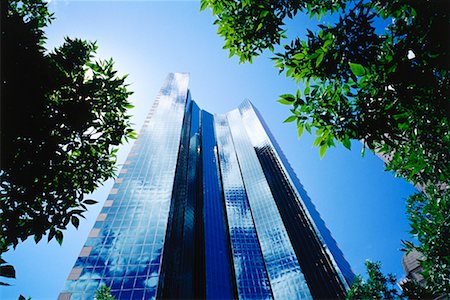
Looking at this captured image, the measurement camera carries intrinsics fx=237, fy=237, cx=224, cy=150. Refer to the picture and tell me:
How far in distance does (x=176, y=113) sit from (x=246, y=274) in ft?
221

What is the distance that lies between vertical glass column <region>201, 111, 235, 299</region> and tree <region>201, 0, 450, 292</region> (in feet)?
299

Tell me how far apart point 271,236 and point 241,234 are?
1351cm

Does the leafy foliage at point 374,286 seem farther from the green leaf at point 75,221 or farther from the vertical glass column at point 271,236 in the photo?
the vertical glass column at point 271,236

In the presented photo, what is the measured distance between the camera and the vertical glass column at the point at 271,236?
7075 centimetres

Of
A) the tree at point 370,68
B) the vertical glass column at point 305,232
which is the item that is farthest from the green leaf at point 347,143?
the vertical glass column at point 305,232

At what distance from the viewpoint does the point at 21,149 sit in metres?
5.21

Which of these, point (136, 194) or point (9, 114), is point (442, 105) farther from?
point (136, 194)

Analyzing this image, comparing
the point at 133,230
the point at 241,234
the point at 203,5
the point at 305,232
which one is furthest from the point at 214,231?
the point at 203,5

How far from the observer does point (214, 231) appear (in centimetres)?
10394

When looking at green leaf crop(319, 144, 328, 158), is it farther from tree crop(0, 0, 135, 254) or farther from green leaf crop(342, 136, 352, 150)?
tree crop(0, 0, 135, 254)

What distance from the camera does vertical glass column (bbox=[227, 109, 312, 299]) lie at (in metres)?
70.8

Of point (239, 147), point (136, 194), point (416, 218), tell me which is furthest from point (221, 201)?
point (416, 218)

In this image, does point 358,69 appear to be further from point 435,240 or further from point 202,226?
point 202,226

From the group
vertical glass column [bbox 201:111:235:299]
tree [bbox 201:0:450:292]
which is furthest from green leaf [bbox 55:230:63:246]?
vertical glass column [bbox 201:111:235:299]
